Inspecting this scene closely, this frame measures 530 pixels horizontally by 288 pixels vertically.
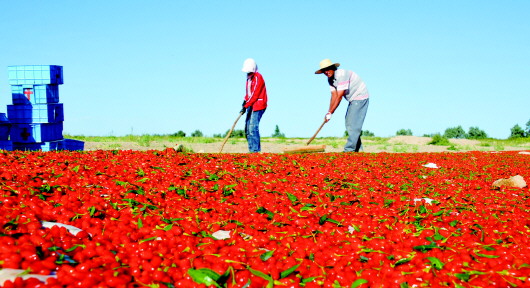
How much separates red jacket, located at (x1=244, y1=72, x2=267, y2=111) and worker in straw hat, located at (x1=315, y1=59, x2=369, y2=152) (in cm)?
172

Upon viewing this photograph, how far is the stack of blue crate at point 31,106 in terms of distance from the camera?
11602 millimetres

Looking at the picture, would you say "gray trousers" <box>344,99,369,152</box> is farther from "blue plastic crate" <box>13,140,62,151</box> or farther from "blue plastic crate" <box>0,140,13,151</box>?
"blue plastic crate" <box>0,140,13,151</box>

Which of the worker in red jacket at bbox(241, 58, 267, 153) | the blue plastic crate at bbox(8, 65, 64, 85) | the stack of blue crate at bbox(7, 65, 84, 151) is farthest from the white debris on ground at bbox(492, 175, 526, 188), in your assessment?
the blue plastic crate at bbox(8, 65, 64, 85)

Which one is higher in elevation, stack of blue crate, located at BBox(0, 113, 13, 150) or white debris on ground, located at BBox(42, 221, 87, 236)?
stack of blue crate, located at BBox(0, 113, 13, 150)

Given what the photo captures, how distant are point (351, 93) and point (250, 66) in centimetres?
280

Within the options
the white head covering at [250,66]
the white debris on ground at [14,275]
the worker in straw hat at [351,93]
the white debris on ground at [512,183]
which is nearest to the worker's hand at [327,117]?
the worker in straw hat at [351,93]

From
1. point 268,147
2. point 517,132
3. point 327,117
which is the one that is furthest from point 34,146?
point 517,132

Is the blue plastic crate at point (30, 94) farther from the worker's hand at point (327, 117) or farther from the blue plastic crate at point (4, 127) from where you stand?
the worker's hand at point (327, 117)

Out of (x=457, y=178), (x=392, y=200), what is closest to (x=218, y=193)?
(x=392, y=200)

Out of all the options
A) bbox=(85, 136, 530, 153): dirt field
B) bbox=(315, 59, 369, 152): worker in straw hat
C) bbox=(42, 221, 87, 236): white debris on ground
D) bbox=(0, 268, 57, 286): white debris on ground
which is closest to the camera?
bbox=(0, 268, 57, 286): white debris on ground

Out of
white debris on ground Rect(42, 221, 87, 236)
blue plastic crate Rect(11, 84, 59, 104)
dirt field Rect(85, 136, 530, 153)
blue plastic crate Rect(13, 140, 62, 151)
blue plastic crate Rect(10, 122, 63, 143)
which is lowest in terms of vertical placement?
white debris on ground Rect(42, 221, 87, 236)

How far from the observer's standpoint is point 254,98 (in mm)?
10578

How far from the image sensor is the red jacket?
10.6 meters

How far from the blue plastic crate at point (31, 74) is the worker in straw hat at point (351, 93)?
24.1 ft
